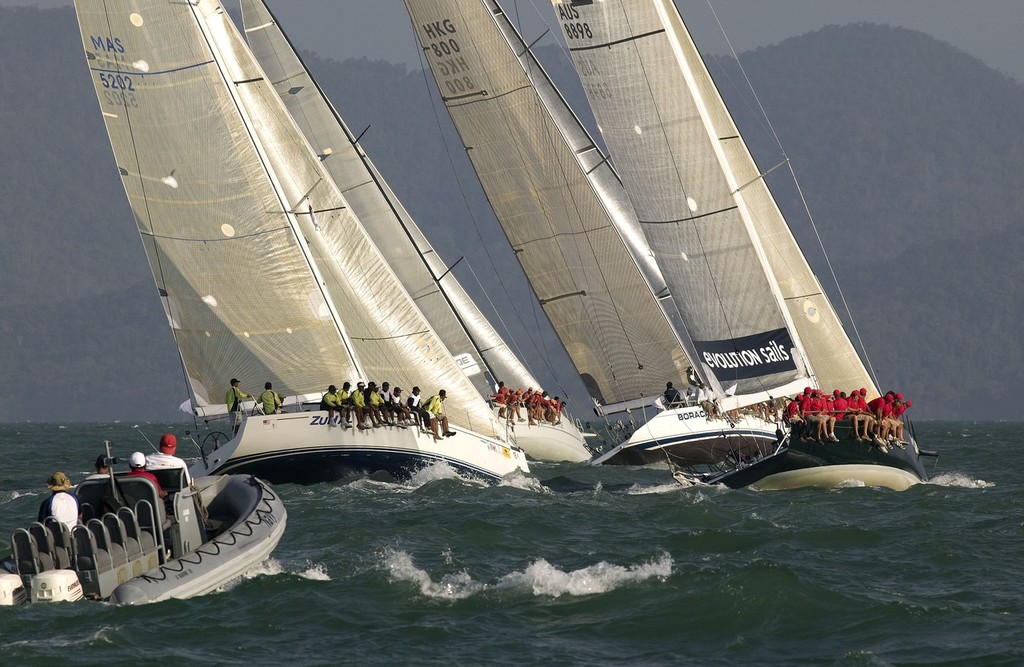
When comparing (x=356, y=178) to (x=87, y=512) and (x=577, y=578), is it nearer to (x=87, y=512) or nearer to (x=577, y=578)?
(x=87, y=512)

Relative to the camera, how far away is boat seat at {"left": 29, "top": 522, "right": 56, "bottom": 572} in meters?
13.1

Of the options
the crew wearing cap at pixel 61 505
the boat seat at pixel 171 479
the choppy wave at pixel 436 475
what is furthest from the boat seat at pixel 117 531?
the choppy wave at pixel 436 475

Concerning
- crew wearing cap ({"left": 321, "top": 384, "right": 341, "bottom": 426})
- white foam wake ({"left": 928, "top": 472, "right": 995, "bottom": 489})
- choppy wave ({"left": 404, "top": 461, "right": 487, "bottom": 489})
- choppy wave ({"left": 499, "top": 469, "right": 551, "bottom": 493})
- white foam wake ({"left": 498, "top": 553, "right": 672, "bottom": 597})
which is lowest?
white foam wake ({"left": 928, "top": 472, "right": 995, "bottom": 489})

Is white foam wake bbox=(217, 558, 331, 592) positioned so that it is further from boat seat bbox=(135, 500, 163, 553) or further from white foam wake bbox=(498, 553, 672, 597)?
white foam wake bbox=(498, 553, 672, 597)

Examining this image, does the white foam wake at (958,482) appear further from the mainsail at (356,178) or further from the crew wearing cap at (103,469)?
the crew wearing cap at (103,469)

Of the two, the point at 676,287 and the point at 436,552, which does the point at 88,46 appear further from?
the point at 436,552

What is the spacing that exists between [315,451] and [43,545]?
10176 millimetres

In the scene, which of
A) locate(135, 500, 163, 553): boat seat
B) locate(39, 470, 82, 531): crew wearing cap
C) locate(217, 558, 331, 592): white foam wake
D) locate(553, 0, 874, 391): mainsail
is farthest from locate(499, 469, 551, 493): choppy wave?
locate(39, 470, 82, 531): crew wearing cap

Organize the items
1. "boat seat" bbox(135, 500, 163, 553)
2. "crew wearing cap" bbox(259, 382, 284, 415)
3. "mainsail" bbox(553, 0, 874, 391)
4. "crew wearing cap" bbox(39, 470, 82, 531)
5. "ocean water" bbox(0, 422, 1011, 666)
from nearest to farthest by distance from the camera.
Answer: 1. "ocean water" bbox(0, 422, 1011, 666)
2. "crew wearing cap" bbox(39, 470, 82, 531)
3. "boat seat" bbox(135, 500, 163, 553)
4. "crew wearing cap" bbox(259, 382, 284, 415)
5. "mainsail" bbox(553, 0, 874, 391)

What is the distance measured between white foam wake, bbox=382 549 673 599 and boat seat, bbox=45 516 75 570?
299 centimetres

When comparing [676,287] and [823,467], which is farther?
[676,287]

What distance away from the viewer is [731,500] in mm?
22266

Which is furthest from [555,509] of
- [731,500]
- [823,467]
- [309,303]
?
[309,303]

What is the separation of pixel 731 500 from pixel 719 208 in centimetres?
499
